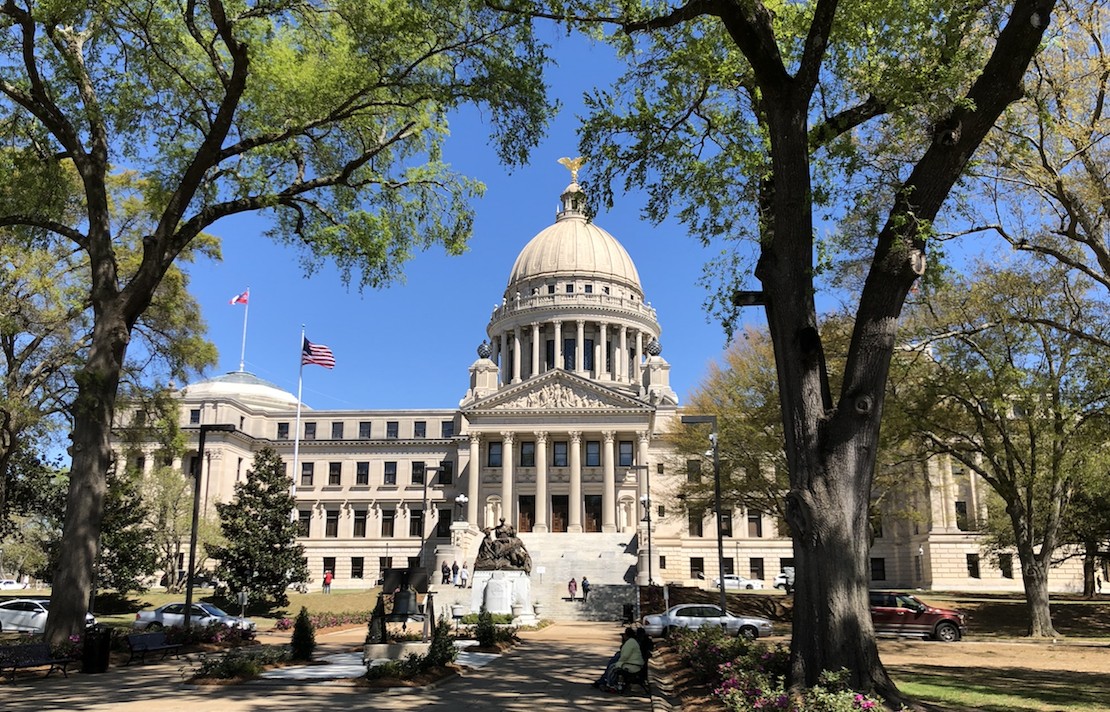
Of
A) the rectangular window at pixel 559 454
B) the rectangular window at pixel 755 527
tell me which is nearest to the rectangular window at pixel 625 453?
the rectangular window at pixel 559 454

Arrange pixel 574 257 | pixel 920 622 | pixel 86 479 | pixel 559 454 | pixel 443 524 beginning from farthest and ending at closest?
1. pixel 574 257
2. pixel 443 524
3. pixel 559 454
4. pixel 920 622
5. pixel 86 479

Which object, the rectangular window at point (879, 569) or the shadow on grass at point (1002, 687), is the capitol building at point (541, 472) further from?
the shadow on grass at point (1002, 687)

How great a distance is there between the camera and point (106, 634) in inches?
688

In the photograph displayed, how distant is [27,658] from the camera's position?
1590 centimetres

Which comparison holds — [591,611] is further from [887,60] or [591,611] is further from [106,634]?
[887,60]

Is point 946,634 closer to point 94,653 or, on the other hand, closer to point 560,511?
point 94,653

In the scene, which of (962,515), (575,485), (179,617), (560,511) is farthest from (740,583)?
(179,617)

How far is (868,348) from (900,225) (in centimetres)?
154

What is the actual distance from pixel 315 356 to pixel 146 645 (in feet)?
115

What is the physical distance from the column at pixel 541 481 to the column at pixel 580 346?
17558 millimetres

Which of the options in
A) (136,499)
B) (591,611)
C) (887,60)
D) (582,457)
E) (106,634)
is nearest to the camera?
(887,60)

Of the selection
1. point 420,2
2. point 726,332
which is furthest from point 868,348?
point 420,2

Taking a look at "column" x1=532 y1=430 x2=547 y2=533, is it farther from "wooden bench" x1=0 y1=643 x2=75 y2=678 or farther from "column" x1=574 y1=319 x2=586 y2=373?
"wooden bench" x1=0 y1=643 x2=75 y2=678

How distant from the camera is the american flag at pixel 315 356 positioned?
2098 inches
